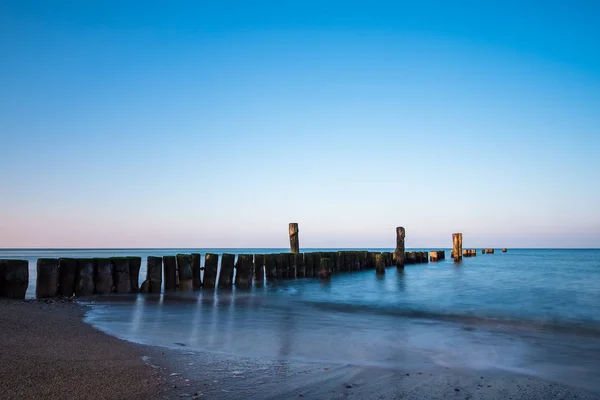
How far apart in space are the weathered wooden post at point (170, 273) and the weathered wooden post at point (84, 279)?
6.74ft

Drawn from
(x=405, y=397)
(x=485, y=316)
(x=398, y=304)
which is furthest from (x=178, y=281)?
(x=405, y=397)

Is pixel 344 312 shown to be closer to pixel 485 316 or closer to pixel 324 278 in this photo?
pixel 485 316

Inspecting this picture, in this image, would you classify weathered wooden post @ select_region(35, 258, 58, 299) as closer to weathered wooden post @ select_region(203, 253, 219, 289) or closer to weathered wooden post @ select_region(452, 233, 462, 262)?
weathered wooden post @ select_region(203, 253, 219, 289)

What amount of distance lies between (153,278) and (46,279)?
262 centimetres

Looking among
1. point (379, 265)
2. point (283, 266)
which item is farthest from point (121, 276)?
point (379, 265)

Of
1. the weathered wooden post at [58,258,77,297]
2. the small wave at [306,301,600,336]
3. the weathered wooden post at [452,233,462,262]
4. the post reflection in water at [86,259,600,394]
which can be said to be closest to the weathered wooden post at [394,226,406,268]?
the weathered wooden post at [452,233,462,262]

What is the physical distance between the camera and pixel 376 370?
4734mm

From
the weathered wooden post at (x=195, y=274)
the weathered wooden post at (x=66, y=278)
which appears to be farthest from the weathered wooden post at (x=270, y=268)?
the weathered wooden post at (x=66, y=278)

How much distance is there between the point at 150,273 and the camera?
1203cm

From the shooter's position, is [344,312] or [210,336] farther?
[344,312]

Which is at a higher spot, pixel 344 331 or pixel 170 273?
pixel 170 273

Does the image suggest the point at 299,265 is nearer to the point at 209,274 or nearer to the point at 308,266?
the point at 308,266

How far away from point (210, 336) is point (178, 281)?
21.4ft

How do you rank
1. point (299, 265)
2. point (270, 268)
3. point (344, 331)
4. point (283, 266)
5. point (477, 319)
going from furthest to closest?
point (299, 265) < point (283, 266) < point (270, 268) < point (477, 319) < point (344, 331)
